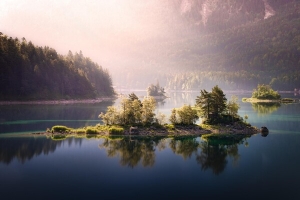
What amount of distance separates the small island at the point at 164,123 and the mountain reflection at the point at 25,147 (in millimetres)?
7445

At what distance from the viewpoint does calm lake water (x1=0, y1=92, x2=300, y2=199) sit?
41.9m

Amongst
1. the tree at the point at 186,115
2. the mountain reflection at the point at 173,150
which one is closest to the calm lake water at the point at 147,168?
the mountain reflection at the point at 173,150

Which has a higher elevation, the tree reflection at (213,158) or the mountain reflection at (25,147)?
the mountain reflection at (25,147)

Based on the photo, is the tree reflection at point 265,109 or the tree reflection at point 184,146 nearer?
the tree reflection at point 184,146

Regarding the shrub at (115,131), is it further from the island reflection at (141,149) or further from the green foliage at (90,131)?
the island reflection at (141,149)

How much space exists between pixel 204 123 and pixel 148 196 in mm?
55635

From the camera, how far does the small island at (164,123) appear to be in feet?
272

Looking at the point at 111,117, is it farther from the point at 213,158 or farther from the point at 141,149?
the point at 213,158

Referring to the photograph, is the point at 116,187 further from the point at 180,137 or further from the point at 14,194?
the point at 180,137

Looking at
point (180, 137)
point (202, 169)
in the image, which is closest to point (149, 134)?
point (180, 137)

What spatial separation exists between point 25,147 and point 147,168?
1146 inches

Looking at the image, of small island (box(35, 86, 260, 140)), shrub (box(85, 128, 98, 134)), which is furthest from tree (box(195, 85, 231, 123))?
shrub (box(85, 128, 98, 134))

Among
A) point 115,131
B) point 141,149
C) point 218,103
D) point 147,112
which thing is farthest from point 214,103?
point 141,149

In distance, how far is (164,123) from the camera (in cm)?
9006
